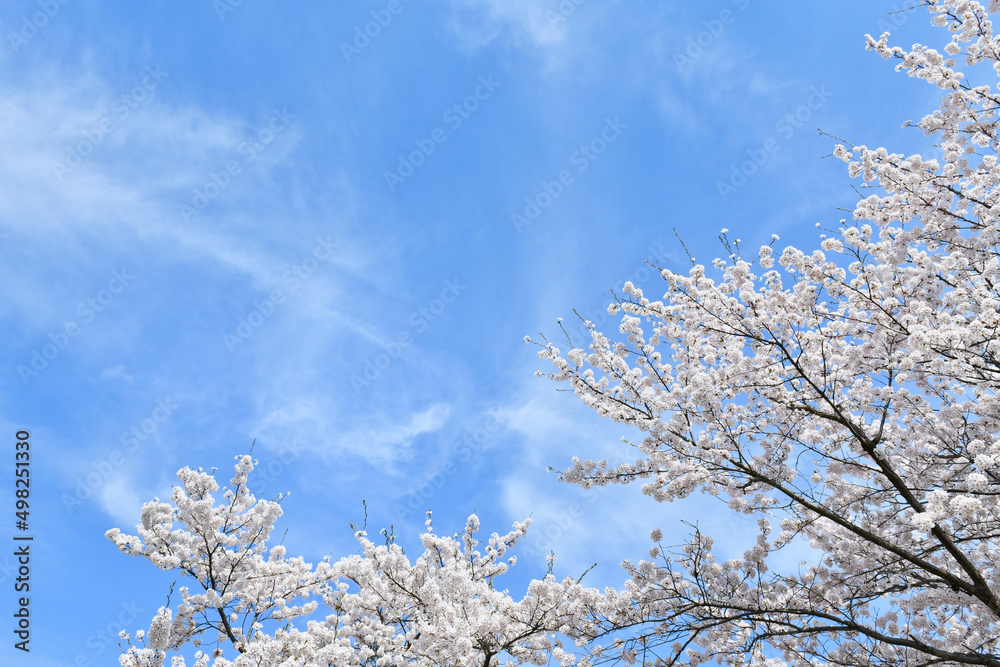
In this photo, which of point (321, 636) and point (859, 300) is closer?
point (859, 300)

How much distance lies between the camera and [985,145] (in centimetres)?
702

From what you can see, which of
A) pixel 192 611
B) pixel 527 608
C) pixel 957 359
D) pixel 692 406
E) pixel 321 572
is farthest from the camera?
pixel 321 572

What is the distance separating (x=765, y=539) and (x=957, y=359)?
2941mm

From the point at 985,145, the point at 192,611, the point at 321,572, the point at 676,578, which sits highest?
the point at 985,145

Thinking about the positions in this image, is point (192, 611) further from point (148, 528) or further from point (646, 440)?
point (646, 440)

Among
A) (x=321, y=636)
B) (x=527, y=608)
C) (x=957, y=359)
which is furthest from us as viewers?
(x=321, y=636)

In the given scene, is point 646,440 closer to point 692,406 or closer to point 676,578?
point 692,406

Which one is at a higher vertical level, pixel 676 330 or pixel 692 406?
pixel 676 330

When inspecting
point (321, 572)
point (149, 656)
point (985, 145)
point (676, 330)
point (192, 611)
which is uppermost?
point (985, 145)

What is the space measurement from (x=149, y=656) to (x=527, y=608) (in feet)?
16.4

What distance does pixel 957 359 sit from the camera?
534cm

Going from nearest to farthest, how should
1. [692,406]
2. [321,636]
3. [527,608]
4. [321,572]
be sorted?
[692,406]
[527,608]
[321,636]
[321,572]

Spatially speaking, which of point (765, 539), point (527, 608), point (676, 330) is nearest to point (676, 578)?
point (765, 539)

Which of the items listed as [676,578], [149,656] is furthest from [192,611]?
[676,578]
